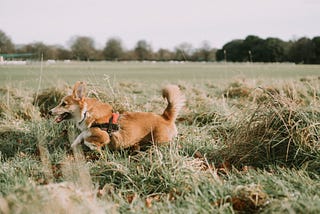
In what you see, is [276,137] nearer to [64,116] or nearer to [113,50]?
[64,116]


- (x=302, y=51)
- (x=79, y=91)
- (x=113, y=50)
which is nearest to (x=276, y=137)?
(x=79, y=91)

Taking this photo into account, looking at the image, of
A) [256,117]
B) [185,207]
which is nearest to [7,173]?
[185,207]

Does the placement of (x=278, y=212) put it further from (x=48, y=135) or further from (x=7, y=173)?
(x=48, y=135)

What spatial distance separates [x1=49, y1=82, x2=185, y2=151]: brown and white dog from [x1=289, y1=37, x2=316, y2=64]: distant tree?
42039 millimetres

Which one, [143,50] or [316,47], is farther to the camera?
[143,50]

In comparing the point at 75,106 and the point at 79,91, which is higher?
the point at 79,91

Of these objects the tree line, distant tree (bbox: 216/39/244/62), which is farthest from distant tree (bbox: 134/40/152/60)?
distant tree (bbox: 216/39/244/62)

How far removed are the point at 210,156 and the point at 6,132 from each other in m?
3.39

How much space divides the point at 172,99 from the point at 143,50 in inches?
3602

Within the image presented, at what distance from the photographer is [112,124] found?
16.4 ft

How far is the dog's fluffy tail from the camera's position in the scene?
5.08m

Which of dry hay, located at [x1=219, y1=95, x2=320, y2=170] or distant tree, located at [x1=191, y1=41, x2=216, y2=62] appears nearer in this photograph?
dry hay, located at [x1=219, y1=95, x2=320, y2=170]

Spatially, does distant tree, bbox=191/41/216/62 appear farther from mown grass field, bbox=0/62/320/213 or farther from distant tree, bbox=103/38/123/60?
mown grass field, bbox=0/62/320/213

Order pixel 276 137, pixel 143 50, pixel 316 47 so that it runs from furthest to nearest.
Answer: pixel 143 50 → pixel 316 47 → pixel 276 137
